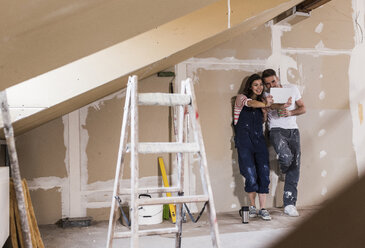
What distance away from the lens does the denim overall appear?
3598mm

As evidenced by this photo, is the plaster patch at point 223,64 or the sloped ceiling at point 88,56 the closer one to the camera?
the sloped ceiling at point 88,56

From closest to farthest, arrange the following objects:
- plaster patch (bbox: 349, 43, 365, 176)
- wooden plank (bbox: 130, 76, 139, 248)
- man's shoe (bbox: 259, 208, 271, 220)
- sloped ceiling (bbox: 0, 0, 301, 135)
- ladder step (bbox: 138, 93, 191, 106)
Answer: sloped ceiling (bbox: 0, 0, 301, 135) < wooden plank (bbox: 130, 76, 139, 248) < ladder step (bbox: 138, 93, 191, 106) < man's shoe (bbox: 259, 208, 271, 220) < plaster patch (bbox: 349, 43, 365, 176)

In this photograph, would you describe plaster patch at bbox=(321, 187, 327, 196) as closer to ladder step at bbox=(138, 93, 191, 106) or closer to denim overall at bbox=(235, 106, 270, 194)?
denim overall at bbox=(235, 106, 270, 194)

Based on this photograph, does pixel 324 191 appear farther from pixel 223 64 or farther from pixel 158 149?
pixel 158 149

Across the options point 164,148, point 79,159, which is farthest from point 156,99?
point 79,159

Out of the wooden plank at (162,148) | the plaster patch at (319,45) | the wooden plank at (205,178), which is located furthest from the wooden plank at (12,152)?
the plaster patch at (319,45)

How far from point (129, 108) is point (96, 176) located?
6.31 feet

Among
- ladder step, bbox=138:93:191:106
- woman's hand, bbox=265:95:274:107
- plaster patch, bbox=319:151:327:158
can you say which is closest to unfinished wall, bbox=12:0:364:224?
plaster patch, bbox=319:151:327:158

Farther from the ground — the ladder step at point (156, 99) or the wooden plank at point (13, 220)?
A: the ladder step at point (156, 99)

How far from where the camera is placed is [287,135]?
3.73m

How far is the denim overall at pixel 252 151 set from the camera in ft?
11.8

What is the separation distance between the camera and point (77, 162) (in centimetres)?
354

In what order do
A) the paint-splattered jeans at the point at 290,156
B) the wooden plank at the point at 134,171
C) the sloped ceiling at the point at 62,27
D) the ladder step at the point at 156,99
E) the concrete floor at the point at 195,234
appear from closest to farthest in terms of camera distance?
the sloped ceiling at the point at 62,27, the wooden plank at the point at 134,171, the ladder step at the point at 156,99, the concrete floor at the point at 195,234, the paint-splattered jeans at the point at 290,156

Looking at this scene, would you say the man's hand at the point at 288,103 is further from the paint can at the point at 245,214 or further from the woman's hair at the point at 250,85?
the paint can at the point at 245,214
